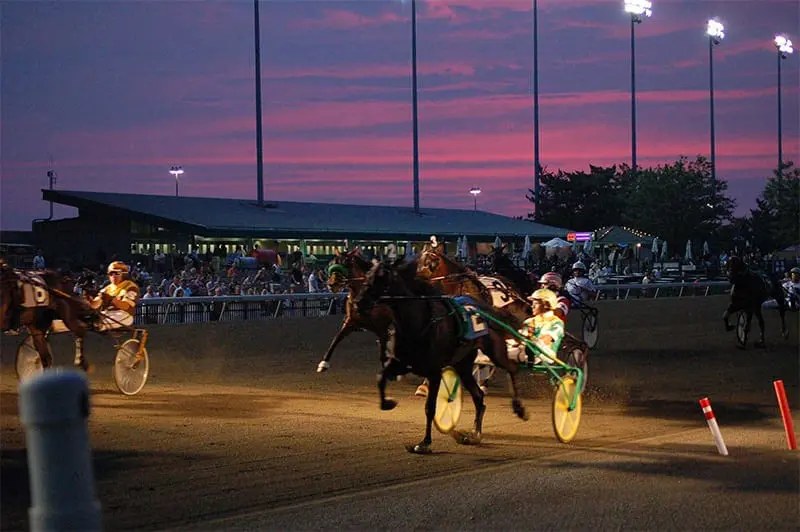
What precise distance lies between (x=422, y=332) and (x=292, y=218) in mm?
36631

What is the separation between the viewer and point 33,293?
13.9 m

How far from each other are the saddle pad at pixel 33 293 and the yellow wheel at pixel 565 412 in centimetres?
696

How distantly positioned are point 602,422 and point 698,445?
7.59 feet

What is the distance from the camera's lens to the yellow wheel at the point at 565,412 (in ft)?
36.3

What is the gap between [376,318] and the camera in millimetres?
11125

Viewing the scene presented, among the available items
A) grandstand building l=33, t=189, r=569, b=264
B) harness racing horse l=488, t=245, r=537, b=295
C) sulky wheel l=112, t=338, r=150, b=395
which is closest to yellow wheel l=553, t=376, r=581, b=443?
sulky wheel l=112, t=338, r=150, b=395

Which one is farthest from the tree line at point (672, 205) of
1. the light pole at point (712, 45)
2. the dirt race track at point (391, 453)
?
the dirt race track at point (391, 453)

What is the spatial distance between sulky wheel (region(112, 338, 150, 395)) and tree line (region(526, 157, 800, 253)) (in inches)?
2289

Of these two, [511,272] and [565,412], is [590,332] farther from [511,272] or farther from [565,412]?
[565,412]

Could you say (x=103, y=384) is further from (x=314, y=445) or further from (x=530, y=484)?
(x=530, y=484)

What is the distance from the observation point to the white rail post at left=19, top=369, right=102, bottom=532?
2562mm

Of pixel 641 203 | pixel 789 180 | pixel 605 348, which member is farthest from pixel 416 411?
pixel 789 180

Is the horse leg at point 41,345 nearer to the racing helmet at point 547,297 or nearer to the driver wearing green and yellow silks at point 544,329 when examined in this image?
the driver wearing green and yellow silks at point 544,329

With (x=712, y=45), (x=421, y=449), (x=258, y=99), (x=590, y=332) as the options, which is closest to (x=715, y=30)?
(x=712, y=45)
